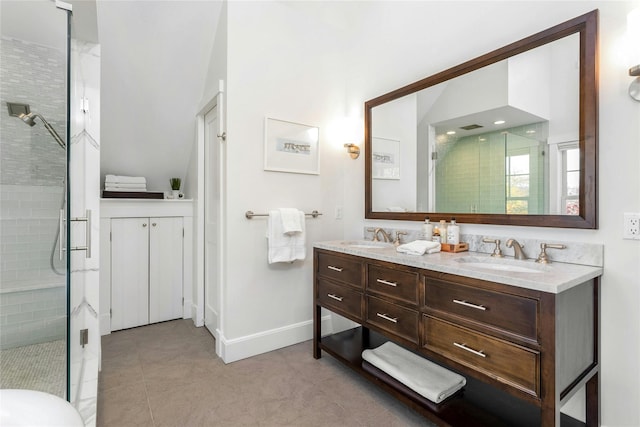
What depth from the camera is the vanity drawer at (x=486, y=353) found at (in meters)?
1.20

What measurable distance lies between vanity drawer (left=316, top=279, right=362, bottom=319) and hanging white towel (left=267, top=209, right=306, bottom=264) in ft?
1.04

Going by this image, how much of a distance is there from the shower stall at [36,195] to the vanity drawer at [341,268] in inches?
56.8

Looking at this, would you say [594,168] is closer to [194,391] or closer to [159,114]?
[194,391]

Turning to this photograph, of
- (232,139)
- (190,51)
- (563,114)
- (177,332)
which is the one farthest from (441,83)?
(177,332)

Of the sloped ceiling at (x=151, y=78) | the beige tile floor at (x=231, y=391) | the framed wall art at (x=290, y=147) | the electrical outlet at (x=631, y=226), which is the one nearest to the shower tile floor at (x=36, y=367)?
the beige tile floor at (x=231, y=391)

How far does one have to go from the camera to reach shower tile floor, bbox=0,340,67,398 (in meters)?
1.49

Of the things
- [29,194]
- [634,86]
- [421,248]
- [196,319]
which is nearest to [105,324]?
[196,319]

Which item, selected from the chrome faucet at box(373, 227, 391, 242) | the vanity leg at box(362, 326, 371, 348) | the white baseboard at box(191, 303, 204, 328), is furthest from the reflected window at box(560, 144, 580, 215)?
the white baseboard at box(191, 303, 204, 328)

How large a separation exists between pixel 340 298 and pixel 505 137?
139 cm

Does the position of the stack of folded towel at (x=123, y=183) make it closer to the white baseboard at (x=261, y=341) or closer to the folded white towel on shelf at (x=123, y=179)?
the folded white towel on shelf at (x=123, y=179)

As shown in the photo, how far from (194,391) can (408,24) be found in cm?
290

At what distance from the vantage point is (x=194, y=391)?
193 cm

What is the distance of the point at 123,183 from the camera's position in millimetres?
2939

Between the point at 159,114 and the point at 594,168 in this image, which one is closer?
the point at 594,168
